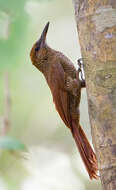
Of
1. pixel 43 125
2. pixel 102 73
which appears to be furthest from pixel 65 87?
pixel 43 125

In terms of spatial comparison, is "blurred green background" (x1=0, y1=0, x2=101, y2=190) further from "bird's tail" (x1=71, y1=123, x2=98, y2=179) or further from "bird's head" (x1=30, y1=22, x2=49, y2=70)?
"bird's tail" (x1=71, y1=123, x2=98, y2=179)

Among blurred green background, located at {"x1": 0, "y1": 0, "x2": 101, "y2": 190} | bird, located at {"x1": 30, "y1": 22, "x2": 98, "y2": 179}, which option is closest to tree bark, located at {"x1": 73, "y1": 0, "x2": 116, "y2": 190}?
bird, located at {"x1": 30, "y1": 22, "x2": 98, "y2": 179}

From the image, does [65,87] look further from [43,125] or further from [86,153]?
[43,125]

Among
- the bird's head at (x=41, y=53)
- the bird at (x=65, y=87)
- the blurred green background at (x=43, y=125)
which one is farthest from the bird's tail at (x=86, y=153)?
the blurred green background at (x=43, y=125)

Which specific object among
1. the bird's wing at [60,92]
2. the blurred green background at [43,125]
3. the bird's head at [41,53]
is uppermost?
the bird's head at [41,53]

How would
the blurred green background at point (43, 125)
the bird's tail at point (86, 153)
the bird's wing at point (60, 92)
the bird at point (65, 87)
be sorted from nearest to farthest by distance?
1. the bird's tail at point (86, 153)
2. the bird at point (65, 87)
3. the bird's wing at point (60, 92)
4. the blurred green background at point (43, 125)

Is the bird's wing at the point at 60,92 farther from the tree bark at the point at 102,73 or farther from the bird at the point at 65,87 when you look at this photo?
the tree bark at the point at 102,73

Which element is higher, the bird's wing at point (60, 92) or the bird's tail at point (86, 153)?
the bird's wing at point (60, 92)

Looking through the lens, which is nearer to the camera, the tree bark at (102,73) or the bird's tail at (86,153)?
the tree bark at (102,73)
